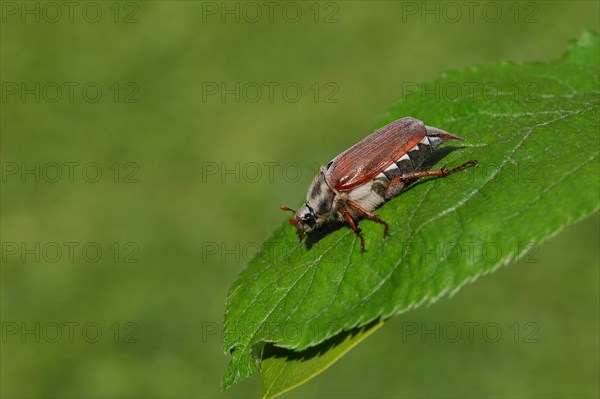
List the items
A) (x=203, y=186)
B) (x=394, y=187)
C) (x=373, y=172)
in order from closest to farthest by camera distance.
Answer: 1. (x=394, y=187)
2. (x=373, y=172)
3. (x=203, y=186)

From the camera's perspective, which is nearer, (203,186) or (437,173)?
(437,173)

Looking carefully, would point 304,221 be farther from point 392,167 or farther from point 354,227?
point 392,167

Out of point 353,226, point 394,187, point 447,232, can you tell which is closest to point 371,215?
point 353,226

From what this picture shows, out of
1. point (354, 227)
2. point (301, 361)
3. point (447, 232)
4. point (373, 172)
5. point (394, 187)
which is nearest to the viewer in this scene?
point (447, 232)

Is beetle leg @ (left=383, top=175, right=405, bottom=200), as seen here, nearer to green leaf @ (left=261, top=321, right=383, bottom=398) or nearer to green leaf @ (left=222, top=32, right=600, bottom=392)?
green leaf @ (left=222, top=32, right=600, bottom=392)

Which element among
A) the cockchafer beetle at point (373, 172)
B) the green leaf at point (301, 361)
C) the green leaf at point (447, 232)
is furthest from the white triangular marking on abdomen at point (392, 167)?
the green leaf at point (301, 361)

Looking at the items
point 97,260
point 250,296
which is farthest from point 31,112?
point 250,296

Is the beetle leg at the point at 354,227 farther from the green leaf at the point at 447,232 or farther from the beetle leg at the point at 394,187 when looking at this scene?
the beetle leg at the point at 394,187
